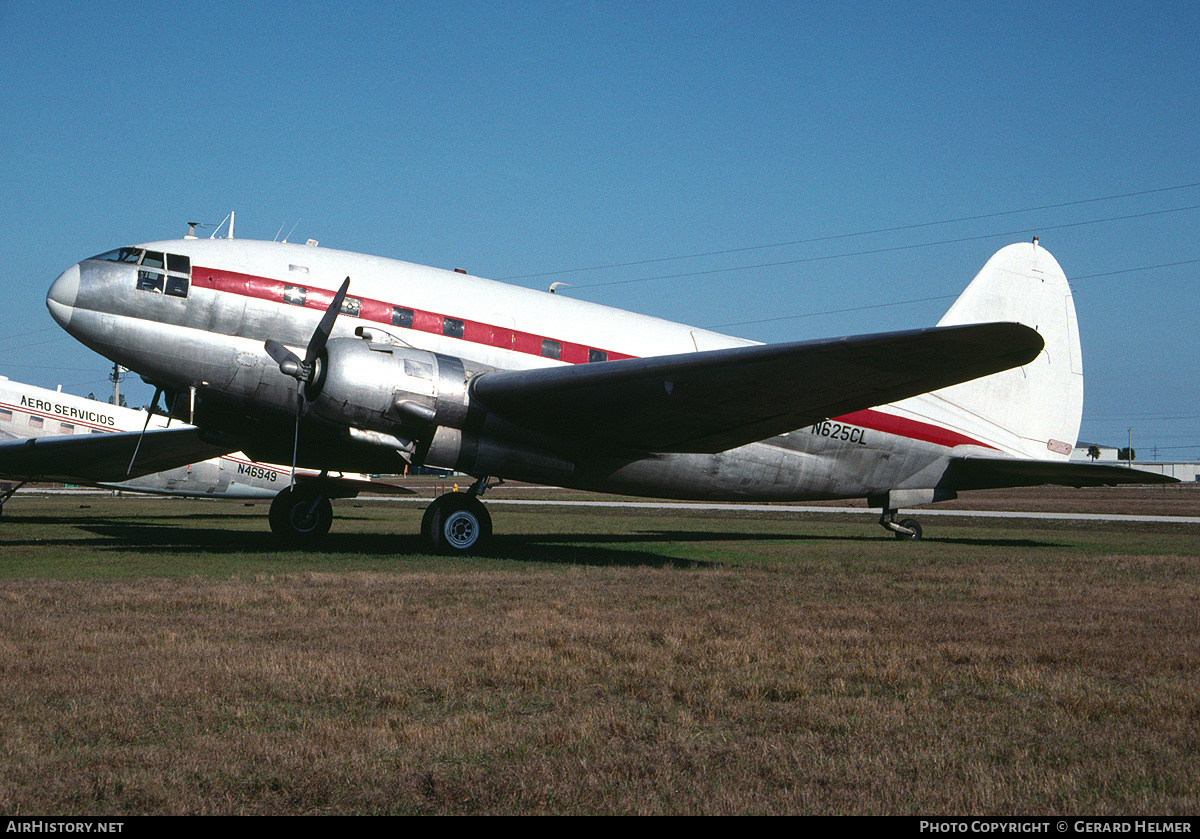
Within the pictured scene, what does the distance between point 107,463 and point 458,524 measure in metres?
15.1

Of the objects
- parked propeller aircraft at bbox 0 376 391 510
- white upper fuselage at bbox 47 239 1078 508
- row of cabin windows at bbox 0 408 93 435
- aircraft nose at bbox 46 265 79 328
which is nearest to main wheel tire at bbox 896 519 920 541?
white upper fuselage at bbox 47 239 1078 508

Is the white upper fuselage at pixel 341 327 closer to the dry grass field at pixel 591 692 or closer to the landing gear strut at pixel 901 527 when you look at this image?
the dry grass field at pixel 591 692

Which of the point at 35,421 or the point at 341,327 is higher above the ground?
the point at 341,327

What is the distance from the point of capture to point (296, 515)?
19.1 m

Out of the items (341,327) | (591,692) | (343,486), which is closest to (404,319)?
(341,327)

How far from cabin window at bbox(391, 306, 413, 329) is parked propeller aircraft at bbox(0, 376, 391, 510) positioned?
11.0 meters

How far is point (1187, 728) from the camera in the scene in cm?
508

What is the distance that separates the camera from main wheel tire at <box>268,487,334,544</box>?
19.0 metres

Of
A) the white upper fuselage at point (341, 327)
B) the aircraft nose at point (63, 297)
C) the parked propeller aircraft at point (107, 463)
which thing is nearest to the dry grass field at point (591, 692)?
the white upper fuselage at point (341, 327)

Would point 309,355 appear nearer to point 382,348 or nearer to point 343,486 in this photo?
point 382,348

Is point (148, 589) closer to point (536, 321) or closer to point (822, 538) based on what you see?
point (536, 321)

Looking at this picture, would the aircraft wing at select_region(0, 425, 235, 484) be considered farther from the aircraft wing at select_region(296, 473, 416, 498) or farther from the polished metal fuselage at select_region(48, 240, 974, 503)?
the polished metal fuselage at select_region(48, 240, 974, 503)

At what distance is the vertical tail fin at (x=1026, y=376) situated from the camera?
2067cm

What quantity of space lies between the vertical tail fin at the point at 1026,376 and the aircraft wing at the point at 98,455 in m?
18.5
